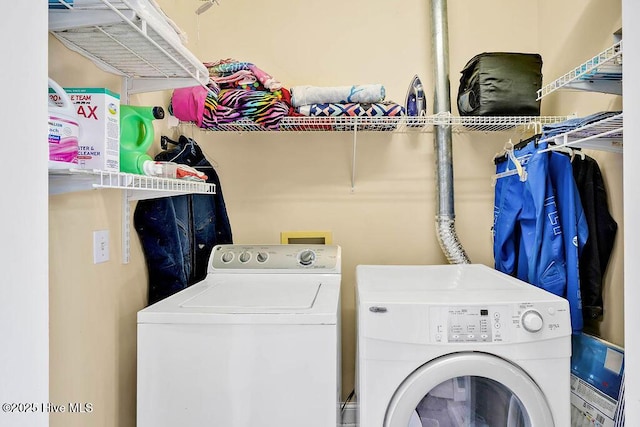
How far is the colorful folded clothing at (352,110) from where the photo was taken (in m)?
1.87

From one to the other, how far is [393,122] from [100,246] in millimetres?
1414

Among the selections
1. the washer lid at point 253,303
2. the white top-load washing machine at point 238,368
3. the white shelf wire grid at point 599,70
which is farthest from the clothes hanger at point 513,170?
the white top-load washing machine at point 238,368

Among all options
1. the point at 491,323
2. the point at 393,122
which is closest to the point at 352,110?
the point at 393,122

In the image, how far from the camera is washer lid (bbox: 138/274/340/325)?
1.24 meters

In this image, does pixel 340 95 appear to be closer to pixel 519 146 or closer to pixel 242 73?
pixel 242 73

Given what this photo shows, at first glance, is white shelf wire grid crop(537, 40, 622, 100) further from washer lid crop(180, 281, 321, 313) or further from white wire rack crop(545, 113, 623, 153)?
washer lid crop(180, 281, 321, 313)

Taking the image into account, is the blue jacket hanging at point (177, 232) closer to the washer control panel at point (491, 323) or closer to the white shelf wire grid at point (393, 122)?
the white shelf wire grid at point (393, 122)

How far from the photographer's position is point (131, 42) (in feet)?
3.84

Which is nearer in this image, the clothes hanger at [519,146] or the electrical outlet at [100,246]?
the electrical outlet at [100,246]

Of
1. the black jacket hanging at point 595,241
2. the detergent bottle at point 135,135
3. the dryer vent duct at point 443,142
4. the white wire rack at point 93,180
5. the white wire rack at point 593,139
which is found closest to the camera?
the white wire rack at point 93,180

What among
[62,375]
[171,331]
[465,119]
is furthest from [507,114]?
[62,375]

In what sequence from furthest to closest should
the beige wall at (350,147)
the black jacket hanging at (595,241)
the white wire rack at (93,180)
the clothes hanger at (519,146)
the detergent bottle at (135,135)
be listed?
1. the beige wall at (350,147)
2. the clothes hanger at (519,146)
3. the black jacket hanging at (595,241)
4. the detergent bottle at (135,135)
5. the white wire rack at (93,180)

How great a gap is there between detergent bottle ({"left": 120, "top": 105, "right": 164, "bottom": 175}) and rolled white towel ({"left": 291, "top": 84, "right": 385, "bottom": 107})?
779 millimetres

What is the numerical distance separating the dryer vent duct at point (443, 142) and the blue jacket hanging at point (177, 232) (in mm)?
1241
